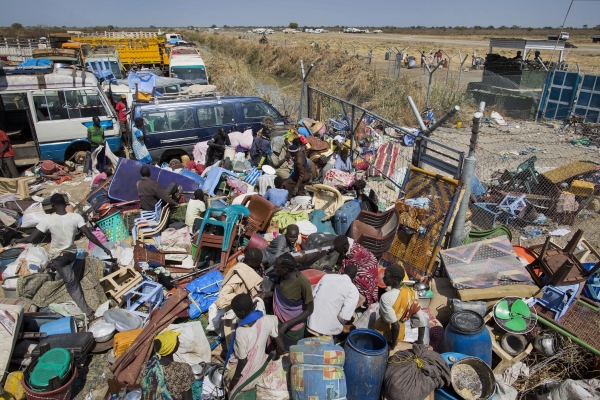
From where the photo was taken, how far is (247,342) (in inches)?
144

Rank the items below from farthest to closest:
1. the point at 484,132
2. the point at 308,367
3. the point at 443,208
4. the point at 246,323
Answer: the point at 484,132 → the point at 443,208 → the point at 246,323 → the point at 308,367

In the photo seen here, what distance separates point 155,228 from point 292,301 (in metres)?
3.76

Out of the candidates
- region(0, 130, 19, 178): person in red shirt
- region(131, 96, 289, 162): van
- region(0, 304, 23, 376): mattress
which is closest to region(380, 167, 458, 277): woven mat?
region(0, 304, 23, 376): mattress

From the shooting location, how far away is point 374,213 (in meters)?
6.30

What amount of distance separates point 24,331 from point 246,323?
10.0 ft

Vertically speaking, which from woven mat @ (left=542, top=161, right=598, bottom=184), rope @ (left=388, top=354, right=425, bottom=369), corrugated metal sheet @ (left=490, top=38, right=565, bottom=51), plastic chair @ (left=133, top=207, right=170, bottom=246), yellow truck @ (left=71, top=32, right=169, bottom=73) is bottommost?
plastic chair @ (left=133, top=207, right=170, bottom=246)

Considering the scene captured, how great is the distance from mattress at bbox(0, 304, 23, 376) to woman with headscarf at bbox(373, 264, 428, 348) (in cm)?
392

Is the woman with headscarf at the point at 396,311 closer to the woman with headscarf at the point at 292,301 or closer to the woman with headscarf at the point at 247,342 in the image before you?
the woman with headscarf at the point at 292,301

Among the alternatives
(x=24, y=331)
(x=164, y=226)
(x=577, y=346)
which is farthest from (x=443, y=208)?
(x=24, y=331)

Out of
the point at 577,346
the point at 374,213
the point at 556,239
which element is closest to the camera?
the point at 577,346

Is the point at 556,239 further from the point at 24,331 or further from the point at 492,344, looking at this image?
the point at 24,331

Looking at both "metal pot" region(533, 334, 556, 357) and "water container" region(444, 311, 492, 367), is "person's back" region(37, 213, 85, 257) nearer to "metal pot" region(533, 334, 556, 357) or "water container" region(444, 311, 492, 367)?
"water container" region(444, 311, 492, 367)

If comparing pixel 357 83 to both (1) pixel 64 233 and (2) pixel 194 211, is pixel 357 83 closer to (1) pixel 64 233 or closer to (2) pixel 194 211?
(2) pixel 194 211

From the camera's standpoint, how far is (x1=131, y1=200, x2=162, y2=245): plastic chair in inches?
274
